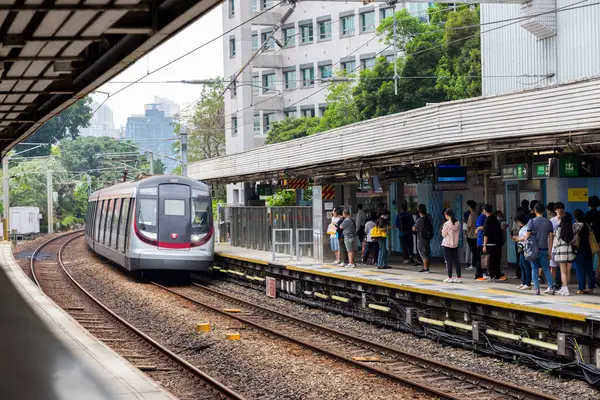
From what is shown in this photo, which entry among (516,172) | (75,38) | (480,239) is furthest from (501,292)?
(75,38)

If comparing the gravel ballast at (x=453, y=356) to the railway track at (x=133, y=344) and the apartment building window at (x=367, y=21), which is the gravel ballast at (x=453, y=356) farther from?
the apartment building window at (x=367, y=21)

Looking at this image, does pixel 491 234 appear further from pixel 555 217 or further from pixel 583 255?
pixel 583 255

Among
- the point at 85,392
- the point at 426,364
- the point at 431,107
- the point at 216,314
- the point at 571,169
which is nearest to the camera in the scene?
the point at 85,392

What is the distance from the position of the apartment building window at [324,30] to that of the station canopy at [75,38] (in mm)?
49408

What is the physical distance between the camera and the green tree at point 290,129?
195 ft

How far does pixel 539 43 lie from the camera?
2683 centimetres

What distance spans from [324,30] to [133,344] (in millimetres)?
50247

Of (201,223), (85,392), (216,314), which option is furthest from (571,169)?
(201,223)

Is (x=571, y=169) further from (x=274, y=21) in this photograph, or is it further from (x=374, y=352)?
(x=274, y=21)

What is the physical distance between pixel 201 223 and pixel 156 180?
6.09ft

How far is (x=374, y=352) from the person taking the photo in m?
14.5

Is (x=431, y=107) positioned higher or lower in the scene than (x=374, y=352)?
higher

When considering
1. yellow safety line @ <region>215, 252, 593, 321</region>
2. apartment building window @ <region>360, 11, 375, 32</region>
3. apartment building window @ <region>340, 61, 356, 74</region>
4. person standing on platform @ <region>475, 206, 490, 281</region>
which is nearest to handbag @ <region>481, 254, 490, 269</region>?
person standing on platform @ <region>475, 206, 490, 281</region>

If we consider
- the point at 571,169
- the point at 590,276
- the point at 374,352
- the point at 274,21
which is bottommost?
the point at 374,352
